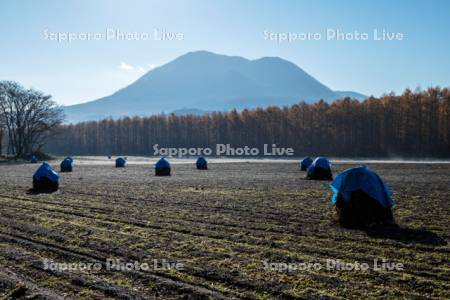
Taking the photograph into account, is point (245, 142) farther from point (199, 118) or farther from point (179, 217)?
point (179, 217)

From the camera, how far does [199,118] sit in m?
117

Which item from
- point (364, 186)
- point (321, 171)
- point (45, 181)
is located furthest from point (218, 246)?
point (321, 171)

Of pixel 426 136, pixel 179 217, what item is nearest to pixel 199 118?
pixel 426 136

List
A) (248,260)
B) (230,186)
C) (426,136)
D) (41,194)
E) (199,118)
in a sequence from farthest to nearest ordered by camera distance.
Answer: (199,118), (426,136), (230,186), (41,194), (248,260)

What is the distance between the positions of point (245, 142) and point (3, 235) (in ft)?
297

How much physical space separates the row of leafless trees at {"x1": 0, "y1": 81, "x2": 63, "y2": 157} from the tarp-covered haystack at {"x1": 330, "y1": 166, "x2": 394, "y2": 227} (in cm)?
7840

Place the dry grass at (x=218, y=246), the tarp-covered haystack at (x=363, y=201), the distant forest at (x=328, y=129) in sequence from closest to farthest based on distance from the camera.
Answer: the dry grass at (x=218, y=246) < the tarp-covered haystack at (x=363, y=201) < the distant forest at (x=328, y=129)

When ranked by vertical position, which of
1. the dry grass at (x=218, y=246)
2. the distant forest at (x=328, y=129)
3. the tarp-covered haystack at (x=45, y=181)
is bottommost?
the dry grass at (x=218, y=246)

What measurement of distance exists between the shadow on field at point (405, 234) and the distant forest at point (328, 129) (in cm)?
6462

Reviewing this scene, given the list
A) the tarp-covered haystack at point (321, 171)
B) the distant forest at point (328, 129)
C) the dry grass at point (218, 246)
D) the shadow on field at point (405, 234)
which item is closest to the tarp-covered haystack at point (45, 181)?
the dry grass at point (218, 246)

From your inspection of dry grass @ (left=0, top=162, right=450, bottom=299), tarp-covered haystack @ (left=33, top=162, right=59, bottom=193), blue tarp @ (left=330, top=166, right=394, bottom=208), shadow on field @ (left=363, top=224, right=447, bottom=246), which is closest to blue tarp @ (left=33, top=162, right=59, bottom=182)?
tarp-covered haystack @ (left=33, top=162, right=59, bottom=193)

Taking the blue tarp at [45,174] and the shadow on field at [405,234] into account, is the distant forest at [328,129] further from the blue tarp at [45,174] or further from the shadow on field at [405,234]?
the shadow on field at [405,234]

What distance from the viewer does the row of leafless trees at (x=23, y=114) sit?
8088 centimetres

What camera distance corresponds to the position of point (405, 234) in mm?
10805
